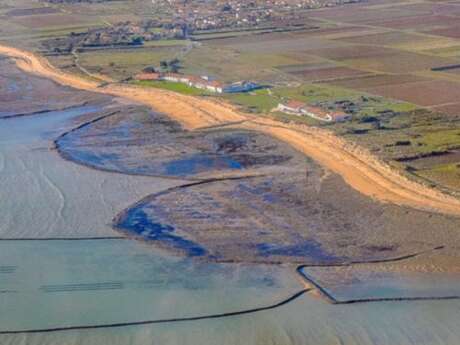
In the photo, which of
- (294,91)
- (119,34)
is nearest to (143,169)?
(294,91)

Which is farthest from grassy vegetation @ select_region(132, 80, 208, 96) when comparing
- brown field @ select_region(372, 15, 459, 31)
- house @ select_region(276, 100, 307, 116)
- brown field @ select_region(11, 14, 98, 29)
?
brown field @ select_region(11, 14, 98, 29)

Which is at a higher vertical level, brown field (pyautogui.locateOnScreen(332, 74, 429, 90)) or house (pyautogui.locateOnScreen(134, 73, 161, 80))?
brown field (pyautogui.locateOnScreen(332, 74, 429, 90))

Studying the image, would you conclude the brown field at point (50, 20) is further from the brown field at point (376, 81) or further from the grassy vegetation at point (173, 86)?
the brown field at point (376, 81)

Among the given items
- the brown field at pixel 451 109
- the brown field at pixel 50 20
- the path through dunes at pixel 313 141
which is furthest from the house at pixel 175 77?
the brown field at pixel 50 20

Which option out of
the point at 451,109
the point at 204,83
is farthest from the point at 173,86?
the point at 451,109

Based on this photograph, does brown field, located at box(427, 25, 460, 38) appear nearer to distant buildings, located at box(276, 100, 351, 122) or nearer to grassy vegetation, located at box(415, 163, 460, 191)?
distant buildings, located at box(276, 100, 351, 122)

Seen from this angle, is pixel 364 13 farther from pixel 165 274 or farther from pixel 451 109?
pixel 165 274
